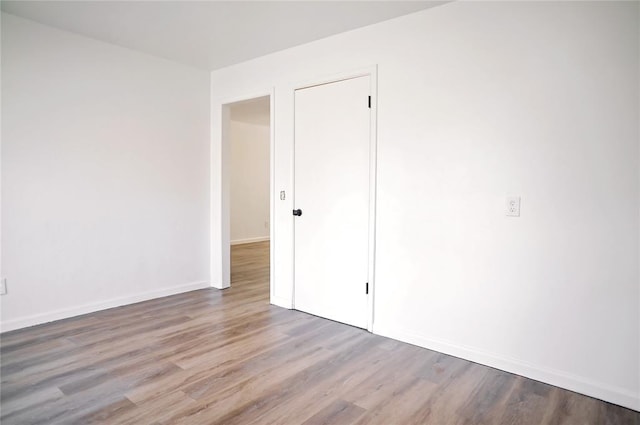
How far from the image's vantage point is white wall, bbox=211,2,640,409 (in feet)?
6.81

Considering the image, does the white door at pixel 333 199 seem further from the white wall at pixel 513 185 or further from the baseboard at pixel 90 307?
the baseboard at pixel 90 307

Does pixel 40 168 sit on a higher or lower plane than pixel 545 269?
higher

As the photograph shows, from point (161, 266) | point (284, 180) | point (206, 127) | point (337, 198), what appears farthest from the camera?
point (206, 127)

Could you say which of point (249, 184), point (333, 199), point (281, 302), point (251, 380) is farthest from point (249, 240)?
point (251, 380)

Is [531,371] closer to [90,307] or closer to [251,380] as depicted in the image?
[251,380]

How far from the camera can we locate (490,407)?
2.04 meters

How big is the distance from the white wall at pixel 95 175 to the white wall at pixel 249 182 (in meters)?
3.59

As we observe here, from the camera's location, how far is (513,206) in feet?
7.84

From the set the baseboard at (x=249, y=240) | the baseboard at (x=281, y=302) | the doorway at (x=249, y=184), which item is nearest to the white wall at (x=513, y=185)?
the baseboard at (x=281, y=302)

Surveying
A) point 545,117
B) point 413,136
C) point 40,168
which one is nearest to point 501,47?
point 545,117

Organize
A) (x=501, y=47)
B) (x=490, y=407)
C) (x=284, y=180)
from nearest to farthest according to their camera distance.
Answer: (x=490, y=407), (x=501, y=47), (x=284, y=180)

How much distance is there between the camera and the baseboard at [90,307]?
306 cm

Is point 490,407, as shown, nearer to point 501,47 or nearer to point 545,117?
point 545,117

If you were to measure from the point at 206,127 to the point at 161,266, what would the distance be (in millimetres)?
1560
